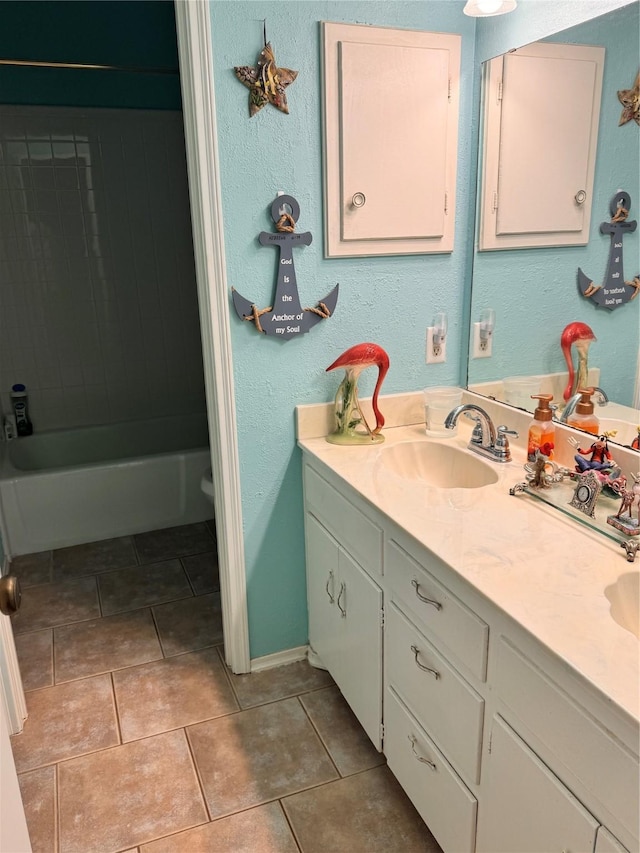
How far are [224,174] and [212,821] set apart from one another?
5.80 ft

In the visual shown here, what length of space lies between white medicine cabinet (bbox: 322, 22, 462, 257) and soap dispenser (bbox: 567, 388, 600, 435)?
726 millimetres

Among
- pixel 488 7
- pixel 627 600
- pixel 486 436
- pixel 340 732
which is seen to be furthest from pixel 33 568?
pixel 488 7

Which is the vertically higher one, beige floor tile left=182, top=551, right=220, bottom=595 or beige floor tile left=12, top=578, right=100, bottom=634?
beige floor tile left=182, top=551, right=220, bottom=595

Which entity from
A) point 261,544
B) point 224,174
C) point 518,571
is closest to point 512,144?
point 224,174

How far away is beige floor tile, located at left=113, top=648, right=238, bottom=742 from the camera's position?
6.80 feet

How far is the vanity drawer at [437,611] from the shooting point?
124 cm

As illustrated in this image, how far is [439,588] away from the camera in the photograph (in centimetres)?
136

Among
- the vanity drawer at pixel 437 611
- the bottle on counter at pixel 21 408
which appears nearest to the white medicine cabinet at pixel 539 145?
the vanity drawer at pixel 437 611

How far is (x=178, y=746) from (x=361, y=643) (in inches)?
26.6

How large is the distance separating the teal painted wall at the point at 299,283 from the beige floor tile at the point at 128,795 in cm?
49

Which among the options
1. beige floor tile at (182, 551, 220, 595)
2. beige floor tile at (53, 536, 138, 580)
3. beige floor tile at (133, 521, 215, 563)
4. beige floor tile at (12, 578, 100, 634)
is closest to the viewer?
beige floor tile at (12, 578, 100, 634)

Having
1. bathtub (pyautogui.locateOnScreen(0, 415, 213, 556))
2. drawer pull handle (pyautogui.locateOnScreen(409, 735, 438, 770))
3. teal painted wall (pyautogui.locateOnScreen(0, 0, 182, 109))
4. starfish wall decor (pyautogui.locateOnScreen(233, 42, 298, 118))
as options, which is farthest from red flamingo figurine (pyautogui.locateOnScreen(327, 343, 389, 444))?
teal painted wall (pyautogui.locateOnScreen(0, 0, 182, 109))

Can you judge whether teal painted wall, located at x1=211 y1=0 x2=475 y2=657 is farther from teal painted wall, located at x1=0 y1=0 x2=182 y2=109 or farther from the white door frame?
Result: teal painted wall, located at x1=0 y1=0 x2=182 y2=109

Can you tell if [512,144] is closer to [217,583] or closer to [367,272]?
[367,272]
